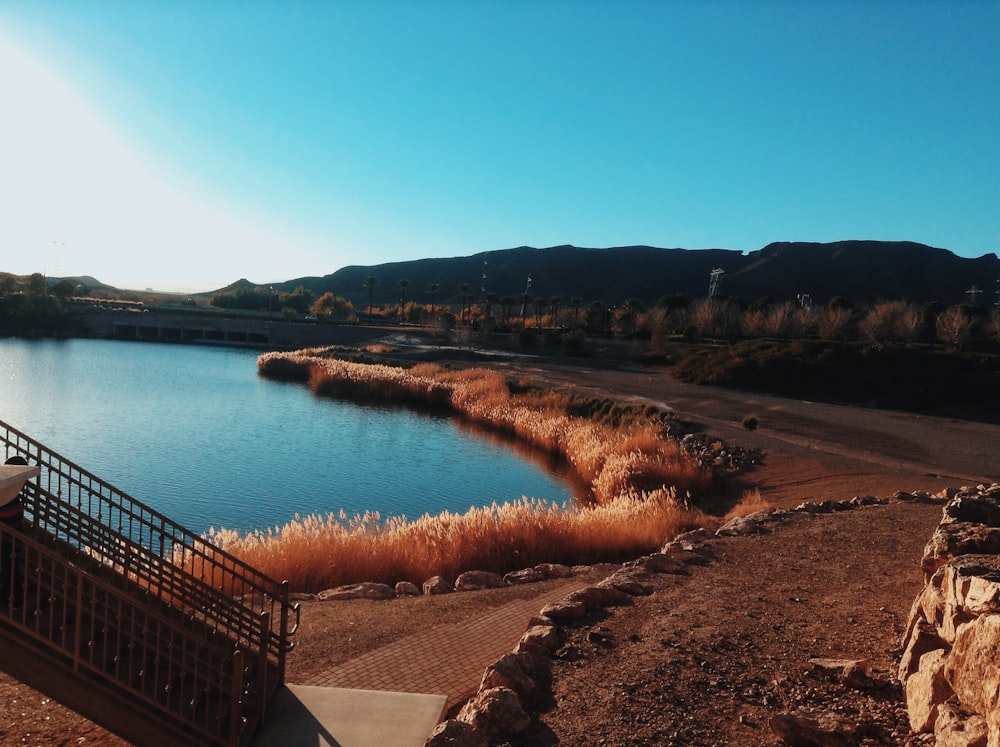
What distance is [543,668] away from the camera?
234 inches

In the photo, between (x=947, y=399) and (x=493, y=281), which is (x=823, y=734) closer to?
(x=947, y=399)

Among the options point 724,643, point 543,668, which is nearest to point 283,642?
point 543,668

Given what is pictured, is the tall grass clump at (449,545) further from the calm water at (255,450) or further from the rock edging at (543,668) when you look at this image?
the calm water at (255,450)

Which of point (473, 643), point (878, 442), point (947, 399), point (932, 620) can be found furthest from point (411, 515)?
point (947, 399)

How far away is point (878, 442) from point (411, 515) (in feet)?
57.9

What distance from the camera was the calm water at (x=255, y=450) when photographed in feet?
59.2

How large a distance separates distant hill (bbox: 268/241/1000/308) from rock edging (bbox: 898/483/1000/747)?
116 meters

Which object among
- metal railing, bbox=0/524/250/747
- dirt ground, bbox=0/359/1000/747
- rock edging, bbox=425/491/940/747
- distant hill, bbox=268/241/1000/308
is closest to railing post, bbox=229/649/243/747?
metal railing, bbox=0/524/250/747

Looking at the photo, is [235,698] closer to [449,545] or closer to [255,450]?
[449,545]

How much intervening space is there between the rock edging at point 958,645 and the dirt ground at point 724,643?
291 millimetres

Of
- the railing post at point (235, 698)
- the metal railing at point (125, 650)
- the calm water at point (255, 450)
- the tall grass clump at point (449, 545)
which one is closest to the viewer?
the metal railing at point (125, 650)

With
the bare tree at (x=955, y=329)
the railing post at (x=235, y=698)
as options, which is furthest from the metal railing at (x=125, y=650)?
the bare tree at (x=955, y=329)

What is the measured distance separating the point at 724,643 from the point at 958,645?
2481 millimetres

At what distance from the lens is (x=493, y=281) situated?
604 ft
